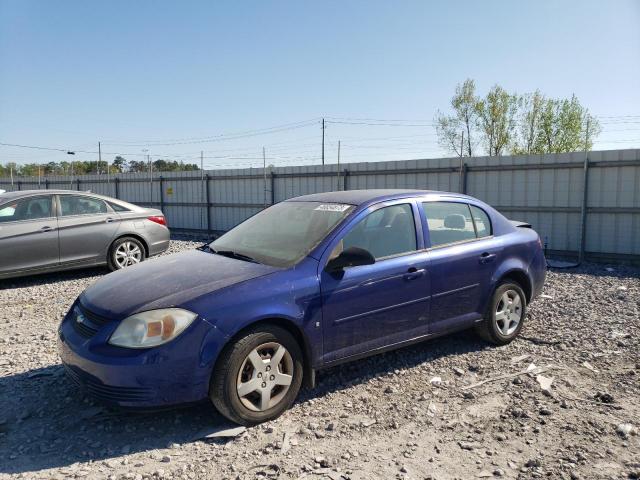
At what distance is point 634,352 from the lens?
4.85 m

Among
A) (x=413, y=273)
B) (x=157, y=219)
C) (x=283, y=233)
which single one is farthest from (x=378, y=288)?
(x=157, y=219)

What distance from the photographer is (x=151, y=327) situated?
3.17 meters

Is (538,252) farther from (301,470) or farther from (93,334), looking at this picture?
(93,334)

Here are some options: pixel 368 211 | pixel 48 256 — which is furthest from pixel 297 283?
pixel 48 256

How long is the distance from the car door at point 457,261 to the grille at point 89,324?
102 inches

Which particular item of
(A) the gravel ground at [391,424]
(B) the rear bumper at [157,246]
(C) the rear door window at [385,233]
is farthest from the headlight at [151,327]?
(B) the rear bumper at [157,246]

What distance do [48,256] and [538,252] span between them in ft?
22.9

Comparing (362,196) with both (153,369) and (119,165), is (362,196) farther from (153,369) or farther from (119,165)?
(119,165)

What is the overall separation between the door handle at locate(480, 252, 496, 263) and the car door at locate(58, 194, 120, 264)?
6361 millimetres

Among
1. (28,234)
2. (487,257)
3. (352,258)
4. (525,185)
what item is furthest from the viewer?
(525,185)

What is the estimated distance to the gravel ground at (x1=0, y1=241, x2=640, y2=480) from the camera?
295cm

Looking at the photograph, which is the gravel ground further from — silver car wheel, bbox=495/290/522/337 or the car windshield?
the car windshield

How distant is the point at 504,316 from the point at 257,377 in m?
2.81

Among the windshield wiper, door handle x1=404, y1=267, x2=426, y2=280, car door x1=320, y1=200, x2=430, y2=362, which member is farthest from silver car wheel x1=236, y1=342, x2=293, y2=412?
door handle x1=404, y1=267, x2=426, y2=280
